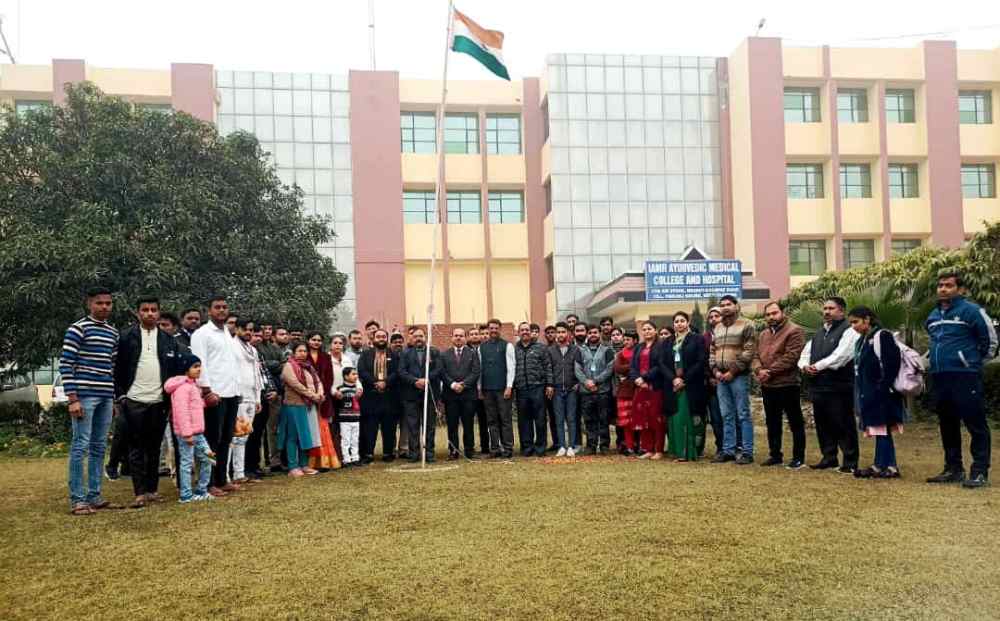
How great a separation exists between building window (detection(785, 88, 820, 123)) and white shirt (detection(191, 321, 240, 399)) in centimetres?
2794

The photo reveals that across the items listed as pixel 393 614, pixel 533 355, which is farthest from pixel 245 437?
pixel 393 614

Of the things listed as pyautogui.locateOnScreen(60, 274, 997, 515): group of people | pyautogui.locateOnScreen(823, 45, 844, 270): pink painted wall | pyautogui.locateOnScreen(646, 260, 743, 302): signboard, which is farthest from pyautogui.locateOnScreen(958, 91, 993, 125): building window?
pyautogui.locateOnScreen(60, 274, 997, 515): group of people

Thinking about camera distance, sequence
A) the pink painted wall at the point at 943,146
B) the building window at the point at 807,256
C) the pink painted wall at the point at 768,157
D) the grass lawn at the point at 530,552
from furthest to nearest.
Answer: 1. the building window at the point at 807,256
2. the pink painted wall at the point at 943,146
3. the pink painted wall at the point at 768,157
4. the grass lawn at the point at 530,552

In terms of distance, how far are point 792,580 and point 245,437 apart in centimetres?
575

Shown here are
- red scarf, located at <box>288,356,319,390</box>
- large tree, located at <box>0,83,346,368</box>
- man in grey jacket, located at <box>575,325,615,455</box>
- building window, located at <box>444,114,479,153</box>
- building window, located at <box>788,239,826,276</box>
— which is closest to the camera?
red scarf, located at <box>288,356,319,390</box>

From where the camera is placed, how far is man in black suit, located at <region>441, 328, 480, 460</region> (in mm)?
Result: 10617

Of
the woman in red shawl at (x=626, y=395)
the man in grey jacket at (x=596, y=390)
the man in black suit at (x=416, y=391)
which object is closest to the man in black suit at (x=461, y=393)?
the man in black suit at (x=416, y=391)

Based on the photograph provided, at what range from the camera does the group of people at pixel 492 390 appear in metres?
7.11

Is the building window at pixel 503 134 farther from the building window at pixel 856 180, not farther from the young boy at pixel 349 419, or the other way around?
the young boy at pixel 349 419

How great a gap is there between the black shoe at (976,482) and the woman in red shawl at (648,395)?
3.43 meters

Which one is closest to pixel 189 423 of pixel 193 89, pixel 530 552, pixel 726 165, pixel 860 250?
pixel 530 552

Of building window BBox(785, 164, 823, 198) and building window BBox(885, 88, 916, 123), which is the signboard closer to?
building window BBox(785, 164, 823, 198)

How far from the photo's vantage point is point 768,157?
30641mm

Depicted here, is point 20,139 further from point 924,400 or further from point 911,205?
point 911,205
